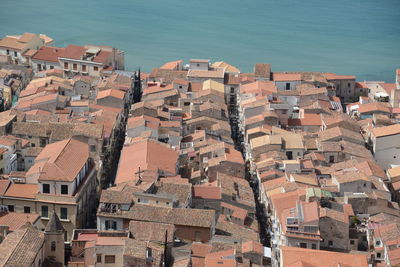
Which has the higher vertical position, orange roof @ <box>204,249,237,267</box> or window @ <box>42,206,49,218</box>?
window @ <box>42,206,49,218</box>

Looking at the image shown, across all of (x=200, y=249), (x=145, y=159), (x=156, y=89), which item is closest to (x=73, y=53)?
(x=156, y=89)

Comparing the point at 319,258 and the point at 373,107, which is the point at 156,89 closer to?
the point at 373,107

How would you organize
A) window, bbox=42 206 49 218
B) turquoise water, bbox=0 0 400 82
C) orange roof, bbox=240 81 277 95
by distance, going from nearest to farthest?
window, bbox=42 206 49 218, orange roof, bbox=240 81 277 95, turquoise water, bbox=0 0 400 82

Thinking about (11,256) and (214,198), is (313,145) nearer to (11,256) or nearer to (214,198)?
(214,198)

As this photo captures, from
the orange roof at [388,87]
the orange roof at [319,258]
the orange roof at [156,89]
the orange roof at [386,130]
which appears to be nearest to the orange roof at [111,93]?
the orange roof at [156,89]

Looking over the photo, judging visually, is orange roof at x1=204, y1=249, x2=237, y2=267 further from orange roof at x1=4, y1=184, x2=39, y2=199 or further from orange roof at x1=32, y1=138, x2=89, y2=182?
orange roof at x1=4, y1=184, x2=39, y2=199

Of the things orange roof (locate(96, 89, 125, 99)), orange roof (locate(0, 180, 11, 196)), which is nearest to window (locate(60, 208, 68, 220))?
orange roof (locate(0, 180, 11, 196))

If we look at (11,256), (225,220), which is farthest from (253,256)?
(11,256)
